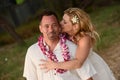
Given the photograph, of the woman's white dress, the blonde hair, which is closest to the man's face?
the blonde hair

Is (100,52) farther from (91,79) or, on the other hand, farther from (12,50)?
(91,79)

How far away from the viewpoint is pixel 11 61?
27.1 ft

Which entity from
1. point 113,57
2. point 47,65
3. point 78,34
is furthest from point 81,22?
point 113,57

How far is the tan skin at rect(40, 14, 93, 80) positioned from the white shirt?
0.06 metres

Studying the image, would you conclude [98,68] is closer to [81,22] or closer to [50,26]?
[81,22]

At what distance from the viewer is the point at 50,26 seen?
3346 mm

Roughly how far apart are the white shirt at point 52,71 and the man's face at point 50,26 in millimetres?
179

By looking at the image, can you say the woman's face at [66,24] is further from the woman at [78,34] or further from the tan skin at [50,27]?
the tan skin at [50,27]

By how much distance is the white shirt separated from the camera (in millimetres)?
3465

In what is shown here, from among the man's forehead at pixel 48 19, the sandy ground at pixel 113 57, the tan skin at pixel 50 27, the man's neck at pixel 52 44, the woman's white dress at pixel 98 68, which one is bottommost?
the sandy ground at pixel 113 57

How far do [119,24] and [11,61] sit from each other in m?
3.04

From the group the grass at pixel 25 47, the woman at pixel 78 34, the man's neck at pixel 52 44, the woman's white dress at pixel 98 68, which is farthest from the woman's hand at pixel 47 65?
the grass at pixel 25 47

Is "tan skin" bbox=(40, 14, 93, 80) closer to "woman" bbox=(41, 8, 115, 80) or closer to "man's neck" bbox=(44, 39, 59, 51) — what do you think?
"woman" bbox=(41, 8, 115, 80)

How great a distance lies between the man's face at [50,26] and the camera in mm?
3347
